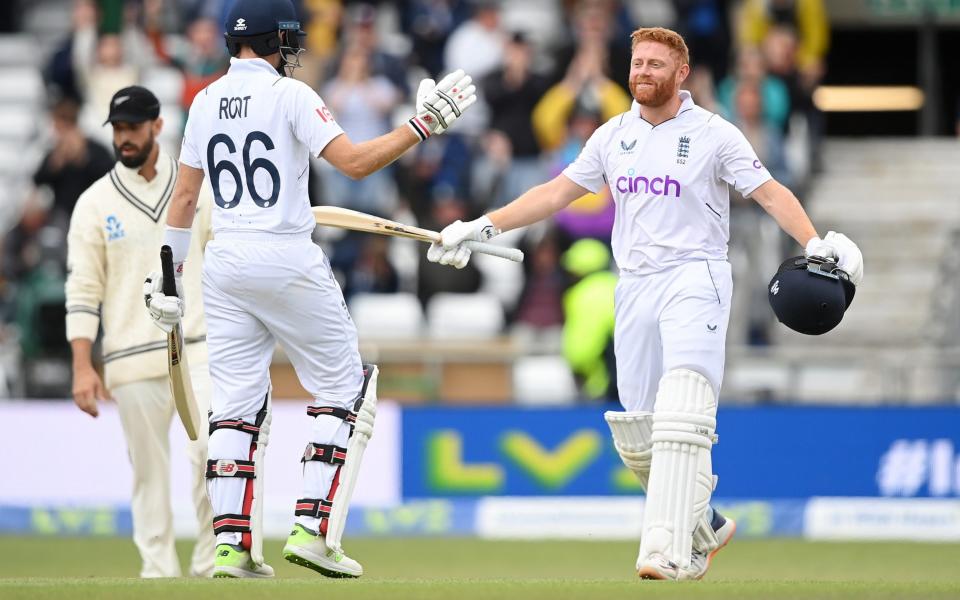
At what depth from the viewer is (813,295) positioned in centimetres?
668

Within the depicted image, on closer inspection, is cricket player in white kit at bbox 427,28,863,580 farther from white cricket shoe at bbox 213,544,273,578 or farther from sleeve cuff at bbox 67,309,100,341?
sleeve cuff at bbox 67,309,100,341

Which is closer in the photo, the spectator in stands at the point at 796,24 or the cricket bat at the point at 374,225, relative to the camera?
the cricket bat at the point at 374,225

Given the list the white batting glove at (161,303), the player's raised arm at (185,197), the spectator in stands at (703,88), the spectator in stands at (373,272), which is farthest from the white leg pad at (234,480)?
the spectator in stands at (703,88)

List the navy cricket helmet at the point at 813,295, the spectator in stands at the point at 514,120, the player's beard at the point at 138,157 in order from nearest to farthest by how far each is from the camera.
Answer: the navy cricket helmet at the point at 813,295, the player's beard at the point at 138,157, the spectator in stands at the point at 514,120

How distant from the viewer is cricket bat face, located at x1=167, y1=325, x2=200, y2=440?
744cm

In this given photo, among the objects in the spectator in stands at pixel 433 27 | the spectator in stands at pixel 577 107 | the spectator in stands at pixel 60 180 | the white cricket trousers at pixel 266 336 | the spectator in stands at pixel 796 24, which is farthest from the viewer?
the spectator in stands at pixel 433 27

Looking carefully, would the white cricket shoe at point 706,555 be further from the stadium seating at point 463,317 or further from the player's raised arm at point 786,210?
the stadium seating at point 463,317

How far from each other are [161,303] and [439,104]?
1.43 meters

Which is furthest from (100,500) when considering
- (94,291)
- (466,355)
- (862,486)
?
(862,486)

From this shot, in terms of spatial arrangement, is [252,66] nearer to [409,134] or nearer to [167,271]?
[409,134]

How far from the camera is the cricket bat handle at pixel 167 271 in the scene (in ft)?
23.6

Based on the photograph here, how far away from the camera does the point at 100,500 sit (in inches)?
497

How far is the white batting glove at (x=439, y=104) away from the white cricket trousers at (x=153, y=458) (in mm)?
2015

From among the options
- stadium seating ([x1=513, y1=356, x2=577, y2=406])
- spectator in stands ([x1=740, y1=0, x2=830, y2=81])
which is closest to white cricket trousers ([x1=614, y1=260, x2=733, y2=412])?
stadium seating ([x1=513, y1=356, x2=577, y2=406])
